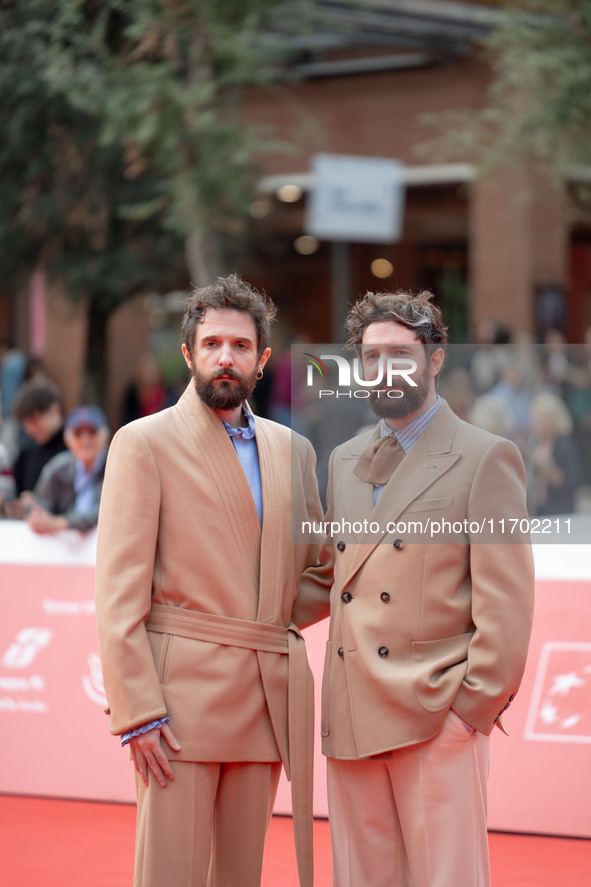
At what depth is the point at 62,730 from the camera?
18.4ft

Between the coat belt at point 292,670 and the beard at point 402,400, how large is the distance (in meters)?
0.71

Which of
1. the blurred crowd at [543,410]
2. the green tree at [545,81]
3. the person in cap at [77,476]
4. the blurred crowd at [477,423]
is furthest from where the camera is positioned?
the green tree at [545,81]

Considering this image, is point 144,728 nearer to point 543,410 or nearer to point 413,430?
point 413,430

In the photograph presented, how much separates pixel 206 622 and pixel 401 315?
1.04 metres

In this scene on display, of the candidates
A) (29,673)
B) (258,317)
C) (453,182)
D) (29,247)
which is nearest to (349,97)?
(453,182)

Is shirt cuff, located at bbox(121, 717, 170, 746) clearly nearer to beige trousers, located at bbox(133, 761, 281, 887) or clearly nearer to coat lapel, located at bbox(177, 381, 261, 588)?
beige trousers, located at bbox(133, 761, 281, 887)

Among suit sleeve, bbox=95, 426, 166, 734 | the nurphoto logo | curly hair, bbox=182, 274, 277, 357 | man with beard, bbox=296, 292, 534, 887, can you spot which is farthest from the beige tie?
suit sleeve, bbox=95, 426, 166, 734

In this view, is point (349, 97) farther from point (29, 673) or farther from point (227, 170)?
point (29, 673)

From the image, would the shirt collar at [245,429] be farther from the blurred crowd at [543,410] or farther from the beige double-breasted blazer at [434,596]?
the blurred crowd at [543,410]

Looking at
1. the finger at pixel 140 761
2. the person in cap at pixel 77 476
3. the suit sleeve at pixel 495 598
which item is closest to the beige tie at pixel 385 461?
the suit sleeve at pixel 495 598

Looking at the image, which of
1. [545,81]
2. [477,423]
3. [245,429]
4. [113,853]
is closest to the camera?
[245,429]

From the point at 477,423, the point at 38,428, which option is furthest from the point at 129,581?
the point at 38,428

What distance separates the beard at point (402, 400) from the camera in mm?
3303

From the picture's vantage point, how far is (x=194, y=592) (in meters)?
3.35
